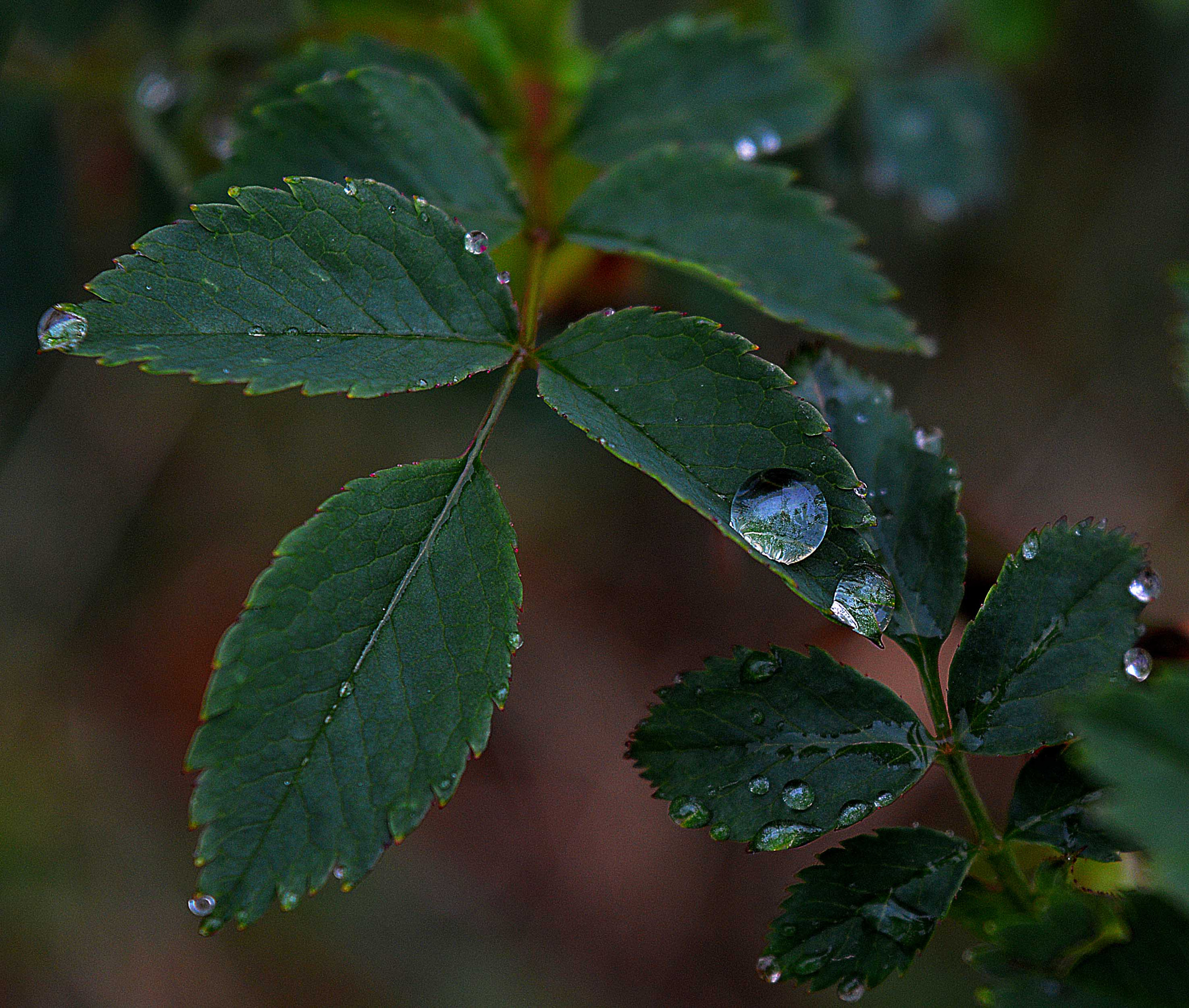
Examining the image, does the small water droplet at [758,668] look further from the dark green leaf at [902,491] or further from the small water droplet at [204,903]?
the small water droplet at [204,903]

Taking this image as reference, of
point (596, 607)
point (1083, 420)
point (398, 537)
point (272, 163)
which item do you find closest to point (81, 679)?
point (596, 607)

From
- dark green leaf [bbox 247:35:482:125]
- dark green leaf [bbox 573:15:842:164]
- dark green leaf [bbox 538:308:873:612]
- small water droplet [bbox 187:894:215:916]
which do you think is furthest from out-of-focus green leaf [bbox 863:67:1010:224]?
small water droplet [bbox 187:894:215:916]

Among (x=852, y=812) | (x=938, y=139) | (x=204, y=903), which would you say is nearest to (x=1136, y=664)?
(x=852, y=812)

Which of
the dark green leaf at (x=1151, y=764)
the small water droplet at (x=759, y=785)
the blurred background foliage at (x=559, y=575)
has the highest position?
the dark green leaf at (x=1151, y=764)

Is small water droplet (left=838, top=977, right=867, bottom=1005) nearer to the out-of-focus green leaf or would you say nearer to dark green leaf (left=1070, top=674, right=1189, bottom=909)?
dark green leaf (left=1070, top=674, right=1189, bottom=909)

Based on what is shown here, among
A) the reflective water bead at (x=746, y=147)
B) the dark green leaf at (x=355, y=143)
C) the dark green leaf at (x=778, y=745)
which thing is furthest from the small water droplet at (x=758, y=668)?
the reflective water bead at (x=746, y=147)

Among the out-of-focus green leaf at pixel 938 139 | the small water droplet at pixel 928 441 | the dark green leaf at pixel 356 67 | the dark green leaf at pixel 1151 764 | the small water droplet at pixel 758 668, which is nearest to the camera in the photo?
the dark green leaf at pixel 1151 764
